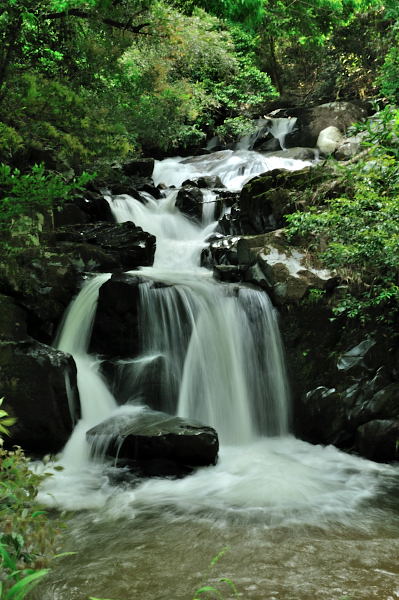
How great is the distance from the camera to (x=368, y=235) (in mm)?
6664

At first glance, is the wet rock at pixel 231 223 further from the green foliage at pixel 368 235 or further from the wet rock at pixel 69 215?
the green foliage at pixel 368 235

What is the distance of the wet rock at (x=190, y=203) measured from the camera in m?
13.4

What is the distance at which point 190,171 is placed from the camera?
681 inches

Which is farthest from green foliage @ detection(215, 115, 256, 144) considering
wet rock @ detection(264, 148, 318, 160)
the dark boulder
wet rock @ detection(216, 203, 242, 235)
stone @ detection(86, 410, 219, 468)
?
stone @ detection(86, 410, 219, 468)

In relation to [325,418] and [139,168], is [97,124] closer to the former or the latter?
[325,418]

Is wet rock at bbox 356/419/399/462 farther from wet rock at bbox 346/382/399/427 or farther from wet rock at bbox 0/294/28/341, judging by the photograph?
wet rock at bbox 0/294/28/341

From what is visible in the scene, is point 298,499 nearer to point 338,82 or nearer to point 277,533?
point 277,533

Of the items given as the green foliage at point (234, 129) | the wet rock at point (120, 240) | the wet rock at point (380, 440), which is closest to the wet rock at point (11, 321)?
the wet rock at point (120, 240)

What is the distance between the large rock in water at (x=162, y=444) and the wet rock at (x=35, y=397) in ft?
1.75

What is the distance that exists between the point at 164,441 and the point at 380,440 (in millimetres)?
2735

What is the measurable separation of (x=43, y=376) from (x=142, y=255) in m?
4.76

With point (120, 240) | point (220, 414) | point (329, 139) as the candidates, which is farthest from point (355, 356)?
point (329, 139)

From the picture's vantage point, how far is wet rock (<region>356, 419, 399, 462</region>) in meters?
5.77

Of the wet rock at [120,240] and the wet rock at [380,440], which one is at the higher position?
the wet rock at [120,240]
